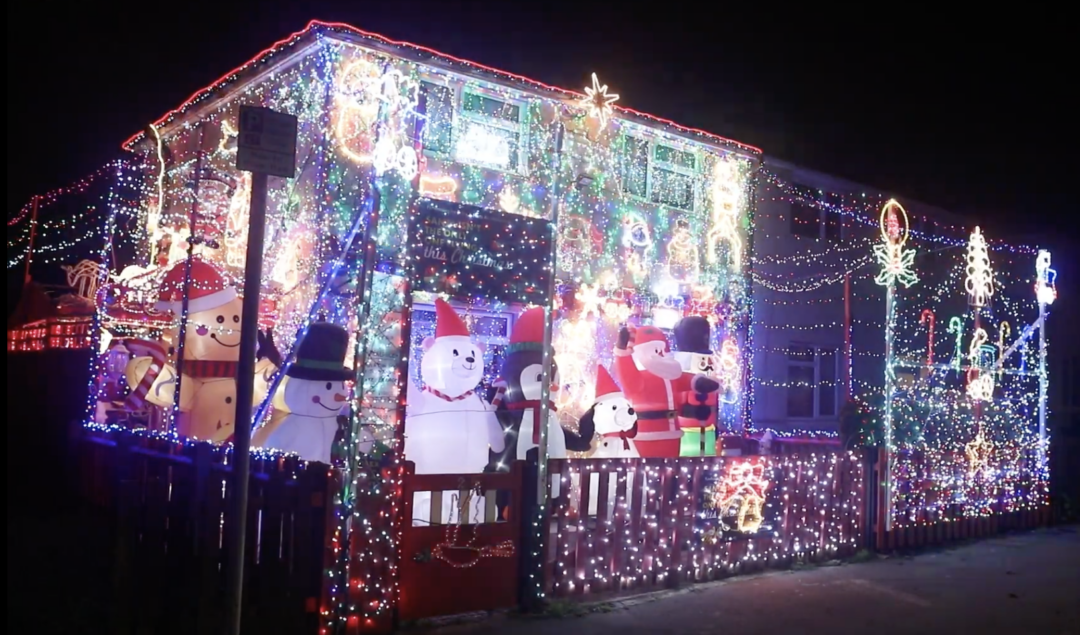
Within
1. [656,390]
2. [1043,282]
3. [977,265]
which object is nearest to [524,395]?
[656,390]

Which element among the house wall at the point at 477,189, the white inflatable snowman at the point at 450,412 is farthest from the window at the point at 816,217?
the white inflatable snowman at the point at 450,412

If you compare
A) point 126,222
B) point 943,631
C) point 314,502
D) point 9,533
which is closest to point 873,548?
point 943,631

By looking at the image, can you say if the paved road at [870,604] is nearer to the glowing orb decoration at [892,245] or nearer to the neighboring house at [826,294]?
the glowing orb decoration at [892,245]

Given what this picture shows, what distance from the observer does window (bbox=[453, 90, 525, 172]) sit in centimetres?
1102

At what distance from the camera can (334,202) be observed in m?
10.0

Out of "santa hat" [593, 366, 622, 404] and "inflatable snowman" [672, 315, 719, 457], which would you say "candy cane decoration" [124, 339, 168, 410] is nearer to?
"santa hat" [593, 366, 622, 404]

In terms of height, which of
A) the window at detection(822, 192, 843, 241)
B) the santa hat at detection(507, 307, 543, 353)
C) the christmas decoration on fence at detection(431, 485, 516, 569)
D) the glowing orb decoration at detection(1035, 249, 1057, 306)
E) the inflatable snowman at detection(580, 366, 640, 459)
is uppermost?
the window at detection(822, 192, 843, 241)

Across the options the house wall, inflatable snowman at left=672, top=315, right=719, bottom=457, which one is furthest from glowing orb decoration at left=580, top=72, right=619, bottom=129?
inflatable snowman at left=672, top=315, right=719, bottom=457

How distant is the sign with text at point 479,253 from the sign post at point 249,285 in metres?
3.09

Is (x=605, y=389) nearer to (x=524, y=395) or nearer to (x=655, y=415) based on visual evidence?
(x=655, y=415)

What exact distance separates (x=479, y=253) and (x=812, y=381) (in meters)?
12.3

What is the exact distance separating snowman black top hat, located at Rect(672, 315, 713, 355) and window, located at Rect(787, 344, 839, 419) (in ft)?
21.9

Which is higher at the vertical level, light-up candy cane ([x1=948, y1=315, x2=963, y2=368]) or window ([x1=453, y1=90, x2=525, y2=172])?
window ([x1=453, y1=90, x2=525, y2=172])

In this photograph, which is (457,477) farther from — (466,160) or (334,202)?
(466,160)
